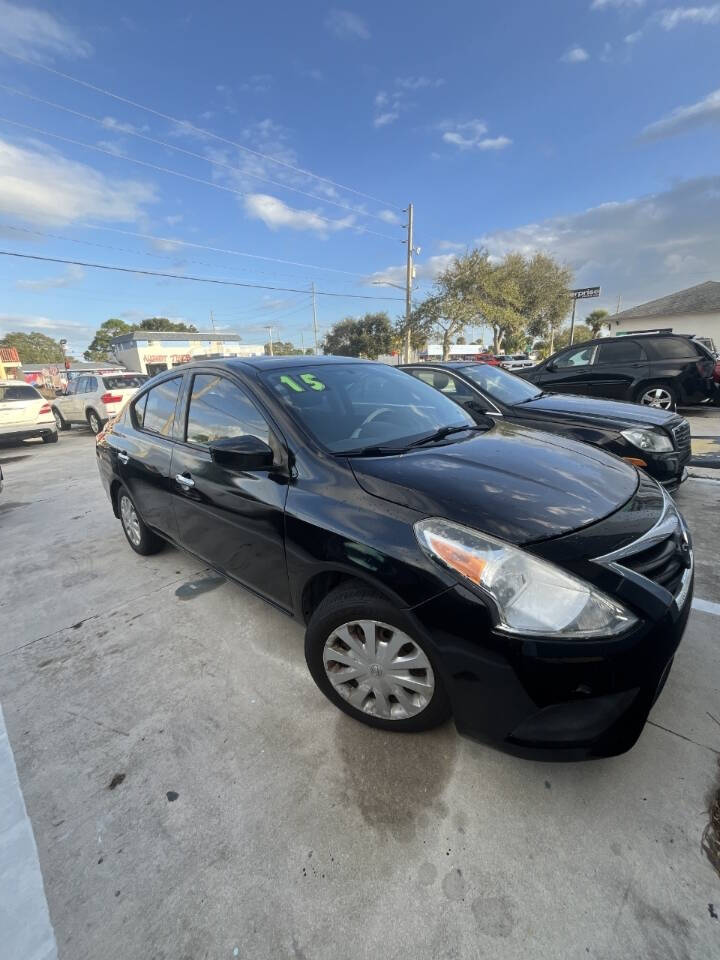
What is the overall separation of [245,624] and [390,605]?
1.46 meters

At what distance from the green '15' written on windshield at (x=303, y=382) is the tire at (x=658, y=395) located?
740 cm

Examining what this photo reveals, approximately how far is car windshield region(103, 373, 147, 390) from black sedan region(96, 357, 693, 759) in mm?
9771

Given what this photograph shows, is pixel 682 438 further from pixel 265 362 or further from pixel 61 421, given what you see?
pixel 61 421

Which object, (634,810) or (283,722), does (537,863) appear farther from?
(283,722)

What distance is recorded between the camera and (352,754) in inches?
70.7

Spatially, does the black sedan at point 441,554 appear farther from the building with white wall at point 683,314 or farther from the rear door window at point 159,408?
the building with white wall at point 683,314

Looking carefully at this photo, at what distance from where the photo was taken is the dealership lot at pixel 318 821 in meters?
1.24

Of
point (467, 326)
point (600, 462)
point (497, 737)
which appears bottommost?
→ point (497, 737)

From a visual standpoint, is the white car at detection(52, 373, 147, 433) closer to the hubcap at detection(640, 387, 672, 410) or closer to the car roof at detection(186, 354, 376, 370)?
the car roof at detection(186, 354, 376, 370)

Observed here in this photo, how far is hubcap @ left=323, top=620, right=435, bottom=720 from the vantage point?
165 centimetres

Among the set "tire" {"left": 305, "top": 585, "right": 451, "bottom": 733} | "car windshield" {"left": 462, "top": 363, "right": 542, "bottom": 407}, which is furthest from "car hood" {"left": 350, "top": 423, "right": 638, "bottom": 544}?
"car windshield" {"left": 462, "top": 363, "right": 542, "bottom": 407}

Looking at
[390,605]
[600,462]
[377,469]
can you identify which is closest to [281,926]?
[390,605]

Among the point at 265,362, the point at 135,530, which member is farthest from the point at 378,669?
the point at 135,530

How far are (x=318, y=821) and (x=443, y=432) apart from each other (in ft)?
6.05
